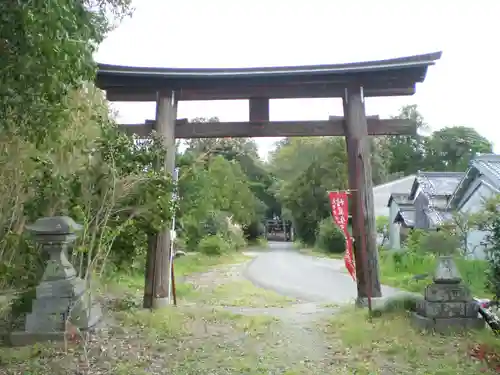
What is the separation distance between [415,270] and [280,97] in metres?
10.9

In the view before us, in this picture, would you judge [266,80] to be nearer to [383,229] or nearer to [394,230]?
[394,230]

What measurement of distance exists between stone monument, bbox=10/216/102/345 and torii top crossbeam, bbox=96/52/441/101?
3.62 meters

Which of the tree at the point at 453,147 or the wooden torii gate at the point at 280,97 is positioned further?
the tree at the point at 453,147

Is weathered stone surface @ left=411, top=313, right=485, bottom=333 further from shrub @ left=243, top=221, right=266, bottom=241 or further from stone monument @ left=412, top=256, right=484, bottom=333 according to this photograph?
shrub @ left=243, top=221, right=266, bottom=241

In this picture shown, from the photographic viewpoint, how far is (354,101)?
887 centimetres

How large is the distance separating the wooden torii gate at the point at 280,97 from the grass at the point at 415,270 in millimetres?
4195

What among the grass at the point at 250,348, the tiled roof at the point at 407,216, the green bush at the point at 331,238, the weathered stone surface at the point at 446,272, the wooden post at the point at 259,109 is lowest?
the grass at the point at 250,348

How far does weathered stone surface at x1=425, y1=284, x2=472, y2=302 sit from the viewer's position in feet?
22.2

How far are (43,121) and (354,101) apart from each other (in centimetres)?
639

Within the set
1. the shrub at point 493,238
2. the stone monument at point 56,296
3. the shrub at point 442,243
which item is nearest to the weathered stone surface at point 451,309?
the shrub at point 493,238

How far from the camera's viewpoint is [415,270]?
16906 millimetres

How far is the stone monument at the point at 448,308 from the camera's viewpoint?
6.64m

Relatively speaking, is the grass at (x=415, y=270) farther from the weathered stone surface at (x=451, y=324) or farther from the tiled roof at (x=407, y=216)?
the tiled roof at (x=407, y=216)

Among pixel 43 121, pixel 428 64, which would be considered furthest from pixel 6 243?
pixel 428 64
